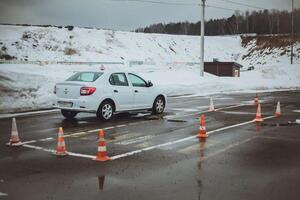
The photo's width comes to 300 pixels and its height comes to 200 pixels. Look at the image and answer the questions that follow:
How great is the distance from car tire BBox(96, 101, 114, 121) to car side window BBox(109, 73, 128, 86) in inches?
28.8

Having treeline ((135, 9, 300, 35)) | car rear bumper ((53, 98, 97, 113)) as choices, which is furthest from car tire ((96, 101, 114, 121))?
treeline ((135, 9, 300, 35))

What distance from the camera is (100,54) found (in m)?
70.5

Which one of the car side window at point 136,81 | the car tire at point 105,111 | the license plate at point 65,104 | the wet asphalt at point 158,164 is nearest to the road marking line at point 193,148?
the wet asphalt at point 158,164

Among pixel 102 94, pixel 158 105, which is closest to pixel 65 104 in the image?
pixel 102 94

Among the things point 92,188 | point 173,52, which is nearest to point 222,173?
point 92,188

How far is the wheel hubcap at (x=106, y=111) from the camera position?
13.8 meters

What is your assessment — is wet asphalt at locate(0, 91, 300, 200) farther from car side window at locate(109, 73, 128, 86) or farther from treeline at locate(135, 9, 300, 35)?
treeline at locate(135, 9, 300, 35)

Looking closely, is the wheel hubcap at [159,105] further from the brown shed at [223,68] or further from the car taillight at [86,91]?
the brown shed at [223,68]

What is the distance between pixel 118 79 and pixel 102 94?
3.56 feet

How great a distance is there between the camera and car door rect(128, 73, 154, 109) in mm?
15062

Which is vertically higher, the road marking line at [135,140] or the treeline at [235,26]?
the treeline at [235,26]

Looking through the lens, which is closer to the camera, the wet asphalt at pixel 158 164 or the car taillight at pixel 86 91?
the wet asphalt at pixel 158 164

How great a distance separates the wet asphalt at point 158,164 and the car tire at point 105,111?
2.13 ft

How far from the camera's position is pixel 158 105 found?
52.6 ft
